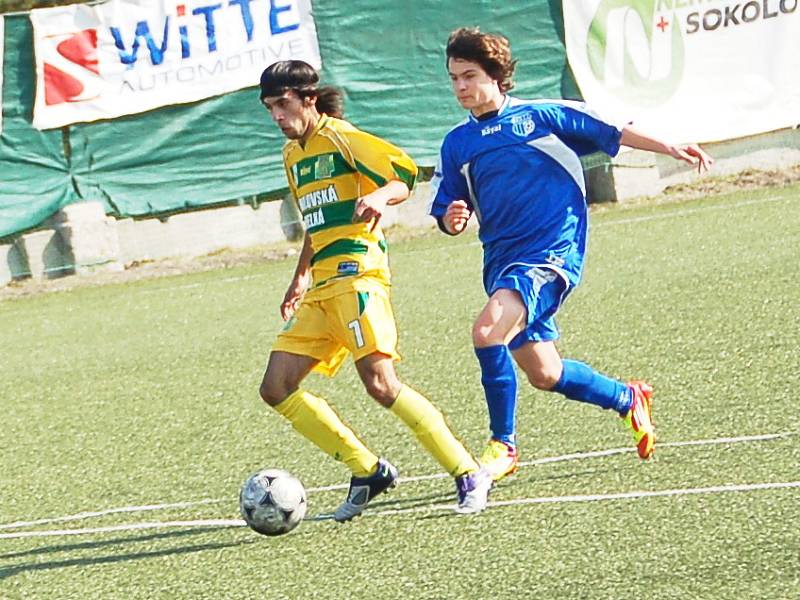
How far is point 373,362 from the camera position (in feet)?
17.5

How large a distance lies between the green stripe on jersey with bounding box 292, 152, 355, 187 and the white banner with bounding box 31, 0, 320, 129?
27.8 feet

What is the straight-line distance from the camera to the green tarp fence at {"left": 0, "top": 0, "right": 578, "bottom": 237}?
1378 cm

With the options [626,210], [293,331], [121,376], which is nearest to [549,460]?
[293,331]

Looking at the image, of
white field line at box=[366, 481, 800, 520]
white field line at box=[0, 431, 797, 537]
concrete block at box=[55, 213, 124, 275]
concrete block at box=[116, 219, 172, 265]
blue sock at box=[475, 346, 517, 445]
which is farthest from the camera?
concrete block at box=[116, 219, 172, 265]

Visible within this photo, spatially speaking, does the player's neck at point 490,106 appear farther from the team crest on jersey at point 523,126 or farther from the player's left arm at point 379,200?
the player's left arm at point 379,200

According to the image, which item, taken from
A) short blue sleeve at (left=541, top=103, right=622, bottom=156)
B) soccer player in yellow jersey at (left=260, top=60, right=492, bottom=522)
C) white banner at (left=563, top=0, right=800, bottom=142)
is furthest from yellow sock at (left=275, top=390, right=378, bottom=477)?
white banner at (left=563, top=0, right=800, bottom=142)

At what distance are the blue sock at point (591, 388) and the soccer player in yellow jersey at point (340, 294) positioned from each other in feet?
1.56

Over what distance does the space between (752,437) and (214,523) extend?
1.87m

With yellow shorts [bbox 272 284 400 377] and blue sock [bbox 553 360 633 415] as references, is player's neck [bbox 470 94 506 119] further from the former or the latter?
blue sock [bbox 553 360 633 415]

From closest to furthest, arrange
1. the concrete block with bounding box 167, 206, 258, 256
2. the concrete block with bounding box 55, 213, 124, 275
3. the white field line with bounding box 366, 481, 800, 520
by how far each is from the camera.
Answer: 1. the white field line with bounding box 366, 481, 800, 520
2. the concrete block with bounding box 55, 213, 124, 275
3. the concrete block with bounding box 167, 206, 258, 256

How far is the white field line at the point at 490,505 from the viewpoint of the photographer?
16.3 ft

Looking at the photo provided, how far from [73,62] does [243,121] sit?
59.5 inches

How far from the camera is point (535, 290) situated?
548cm

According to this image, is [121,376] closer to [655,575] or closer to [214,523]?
[214,523]
